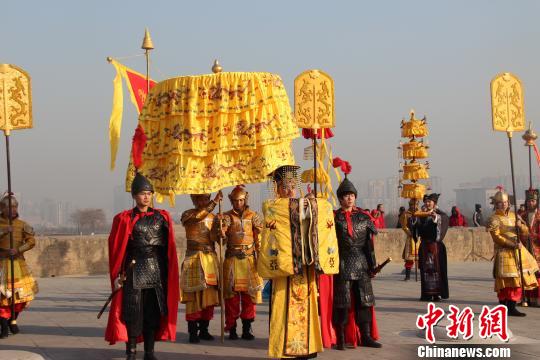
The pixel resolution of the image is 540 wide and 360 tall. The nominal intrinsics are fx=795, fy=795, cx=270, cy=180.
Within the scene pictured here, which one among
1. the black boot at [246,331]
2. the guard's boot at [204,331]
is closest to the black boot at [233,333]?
the black boot at [246,331]

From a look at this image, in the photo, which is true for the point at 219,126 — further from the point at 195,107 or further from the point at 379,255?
the point at 379,255

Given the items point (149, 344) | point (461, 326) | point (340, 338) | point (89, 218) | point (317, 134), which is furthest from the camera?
point (89, 218)

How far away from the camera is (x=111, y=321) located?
7824 millimetres

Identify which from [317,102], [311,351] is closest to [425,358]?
[311,351]

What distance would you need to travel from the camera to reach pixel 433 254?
42.0ft

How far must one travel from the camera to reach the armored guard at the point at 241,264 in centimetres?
934

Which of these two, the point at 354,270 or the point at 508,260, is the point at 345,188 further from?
the point at 508,260

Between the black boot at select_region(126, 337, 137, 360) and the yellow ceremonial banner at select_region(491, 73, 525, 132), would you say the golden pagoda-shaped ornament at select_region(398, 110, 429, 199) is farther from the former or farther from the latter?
the black boot at select_region(126, 337, 137, 360)

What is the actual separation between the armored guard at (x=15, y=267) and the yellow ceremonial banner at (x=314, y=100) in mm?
3755

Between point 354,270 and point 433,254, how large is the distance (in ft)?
14.8

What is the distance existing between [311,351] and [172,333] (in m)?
1.47

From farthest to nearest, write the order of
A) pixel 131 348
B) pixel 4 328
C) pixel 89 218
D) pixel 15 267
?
1. pixel 89 218
2. pixel 15 267
3. pixel 4 328
4. pixel 131 348

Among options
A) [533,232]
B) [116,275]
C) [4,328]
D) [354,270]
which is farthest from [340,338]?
[533,232]

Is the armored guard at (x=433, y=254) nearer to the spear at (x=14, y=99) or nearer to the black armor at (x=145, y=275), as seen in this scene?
the black armor at (x=145, y=275)
